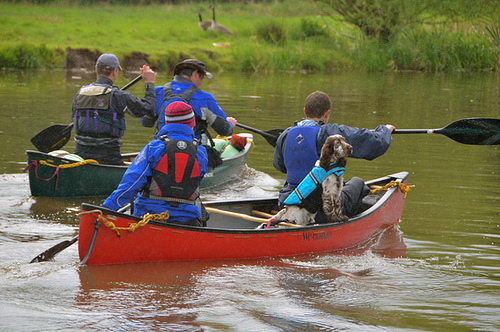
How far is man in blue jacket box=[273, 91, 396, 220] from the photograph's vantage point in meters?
6.33

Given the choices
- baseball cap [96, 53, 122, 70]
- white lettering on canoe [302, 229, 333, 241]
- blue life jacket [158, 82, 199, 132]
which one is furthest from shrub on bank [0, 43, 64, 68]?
white lettering on canoe [302, 229, 333, 241]

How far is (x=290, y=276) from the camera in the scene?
5910 millimetres

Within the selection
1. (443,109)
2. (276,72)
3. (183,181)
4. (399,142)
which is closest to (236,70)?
(276,72)

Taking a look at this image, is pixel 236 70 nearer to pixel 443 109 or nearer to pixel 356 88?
pixel 356 88

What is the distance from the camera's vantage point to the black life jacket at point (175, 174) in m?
5.64

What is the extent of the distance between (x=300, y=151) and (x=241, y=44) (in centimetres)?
2065

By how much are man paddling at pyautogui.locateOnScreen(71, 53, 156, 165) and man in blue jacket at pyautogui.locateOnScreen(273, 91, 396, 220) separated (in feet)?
6.31

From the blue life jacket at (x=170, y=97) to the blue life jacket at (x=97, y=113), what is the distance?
1.93 feet

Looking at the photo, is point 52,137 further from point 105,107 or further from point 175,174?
point 175,174

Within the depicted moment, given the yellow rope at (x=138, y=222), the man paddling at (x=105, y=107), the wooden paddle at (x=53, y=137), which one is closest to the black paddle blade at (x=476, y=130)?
the man paddling at (x=105, y=107)

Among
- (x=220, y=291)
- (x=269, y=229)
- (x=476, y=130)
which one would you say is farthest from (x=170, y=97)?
(x=476, y=130)

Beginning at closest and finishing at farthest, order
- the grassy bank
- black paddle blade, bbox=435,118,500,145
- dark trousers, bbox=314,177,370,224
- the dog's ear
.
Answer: the dog's ear < dark trousers, bbox=314,177,370,224 < black paddle blade, bbox=435,118,500,145 < the grassy bank

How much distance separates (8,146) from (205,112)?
4820 millimetres

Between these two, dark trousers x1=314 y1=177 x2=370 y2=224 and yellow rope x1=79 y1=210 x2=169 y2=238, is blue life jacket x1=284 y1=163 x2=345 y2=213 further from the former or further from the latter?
yellow rope x1=79 y1=210 x2=169 y2=238
